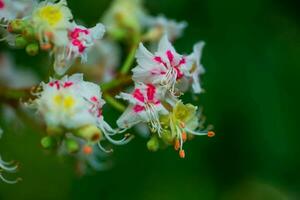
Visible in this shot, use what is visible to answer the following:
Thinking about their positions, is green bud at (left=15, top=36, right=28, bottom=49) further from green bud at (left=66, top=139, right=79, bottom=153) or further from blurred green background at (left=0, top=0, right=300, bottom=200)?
blurred green background at (left=0, top=0, right=300, bottom=200)

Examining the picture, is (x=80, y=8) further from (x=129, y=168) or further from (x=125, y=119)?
(x=125, y=119)

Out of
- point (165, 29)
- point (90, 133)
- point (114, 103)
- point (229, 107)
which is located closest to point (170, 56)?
point (114, 103)

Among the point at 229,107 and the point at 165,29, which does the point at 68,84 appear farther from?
the point at 229,107

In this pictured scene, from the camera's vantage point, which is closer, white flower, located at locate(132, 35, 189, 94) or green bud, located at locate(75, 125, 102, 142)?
green bud, located at locate(75, 125, 102, 142)

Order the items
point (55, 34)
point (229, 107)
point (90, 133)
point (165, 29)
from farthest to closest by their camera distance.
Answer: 1. point (229, 107)
2. point (165, 29)
3. point (55, 34)
4. point (90, 133)

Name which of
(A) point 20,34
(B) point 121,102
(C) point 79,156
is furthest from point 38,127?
(A) point 20,34

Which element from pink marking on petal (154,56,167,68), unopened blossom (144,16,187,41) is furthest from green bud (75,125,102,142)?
unopened blossom (144,16,187,41)

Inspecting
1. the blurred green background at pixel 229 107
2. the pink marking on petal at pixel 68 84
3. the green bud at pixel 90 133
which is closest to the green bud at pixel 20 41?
the pink marking on petal at pixel 68 84

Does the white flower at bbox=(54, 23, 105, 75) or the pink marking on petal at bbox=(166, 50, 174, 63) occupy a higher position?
the pink marking on petal at bbox=(166, 50, 174, 63)
